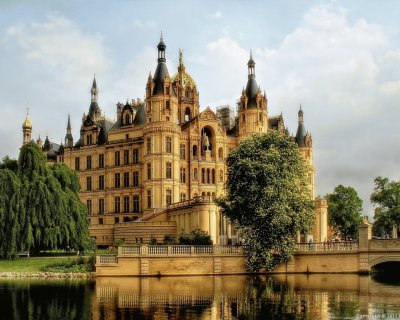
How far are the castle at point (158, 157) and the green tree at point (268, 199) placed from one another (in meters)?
14.1

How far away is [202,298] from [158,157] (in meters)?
42.7

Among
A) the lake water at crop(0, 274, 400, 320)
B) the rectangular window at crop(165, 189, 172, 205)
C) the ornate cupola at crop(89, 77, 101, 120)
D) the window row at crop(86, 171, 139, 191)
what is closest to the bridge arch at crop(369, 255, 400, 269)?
the lake water at crop(0, 274, 400, 320)

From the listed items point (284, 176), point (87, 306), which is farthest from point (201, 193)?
point (87, 306)

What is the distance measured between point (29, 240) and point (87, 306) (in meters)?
23.7

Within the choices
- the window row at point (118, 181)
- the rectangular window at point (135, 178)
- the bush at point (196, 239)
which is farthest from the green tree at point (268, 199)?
the window row at point (118, 181)

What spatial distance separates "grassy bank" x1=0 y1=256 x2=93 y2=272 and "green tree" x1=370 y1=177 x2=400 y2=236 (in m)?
41.3

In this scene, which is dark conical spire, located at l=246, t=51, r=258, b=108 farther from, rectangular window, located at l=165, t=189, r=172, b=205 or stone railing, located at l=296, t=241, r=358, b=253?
stone railing, located at l=296, t=241, r=358, b=253

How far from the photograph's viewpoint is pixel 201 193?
77.6 m

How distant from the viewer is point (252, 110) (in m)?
81.7

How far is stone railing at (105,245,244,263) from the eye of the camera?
46250 millimetres

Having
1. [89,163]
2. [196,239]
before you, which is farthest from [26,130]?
[196,239]

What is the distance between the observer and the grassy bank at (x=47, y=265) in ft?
158

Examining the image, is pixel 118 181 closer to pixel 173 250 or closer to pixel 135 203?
pixel 135 203

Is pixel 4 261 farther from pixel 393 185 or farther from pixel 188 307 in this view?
pixel 393 185
